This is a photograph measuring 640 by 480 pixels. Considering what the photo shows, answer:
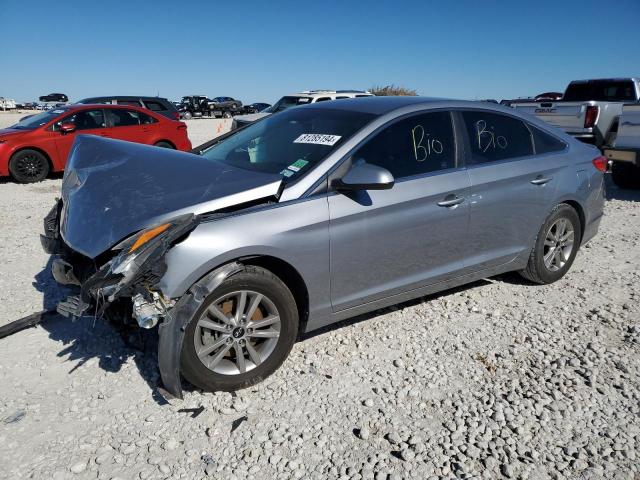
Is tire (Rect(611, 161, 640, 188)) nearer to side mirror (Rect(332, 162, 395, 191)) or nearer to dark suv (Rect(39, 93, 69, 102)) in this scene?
side mirror (Rect(332, 162, 395, 191))

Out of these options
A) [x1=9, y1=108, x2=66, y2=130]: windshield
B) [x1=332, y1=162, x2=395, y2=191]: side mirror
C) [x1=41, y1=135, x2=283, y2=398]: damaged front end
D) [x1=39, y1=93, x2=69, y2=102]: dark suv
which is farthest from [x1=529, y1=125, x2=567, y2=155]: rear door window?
[x1=39, y1=93, x2=69, y2=102]: dark suv

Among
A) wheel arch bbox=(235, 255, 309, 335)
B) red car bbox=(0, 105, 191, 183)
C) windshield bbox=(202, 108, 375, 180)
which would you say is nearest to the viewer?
wheel arch bbox=(235, 255, 309, 335)

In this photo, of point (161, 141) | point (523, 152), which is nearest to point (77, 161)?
point (523, 152)

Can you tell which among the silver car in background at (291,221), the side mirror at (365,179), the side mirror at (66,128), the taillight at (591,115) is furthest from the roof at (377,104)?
the side mirror at (66,128)

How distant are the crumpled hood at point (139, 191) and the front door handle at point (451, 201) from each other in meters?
1.24

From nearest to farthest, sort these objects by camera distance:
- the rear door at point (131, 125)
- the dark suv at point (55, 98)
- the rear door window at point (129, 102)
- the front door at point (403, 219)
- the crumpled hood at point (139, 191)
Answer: the crumpled hood at point (139, 191) < the front door at point (403, 219) < the rear door at point (131, 125) < the rear door window at point (129, 102) < the dark suv at point (55, 98)

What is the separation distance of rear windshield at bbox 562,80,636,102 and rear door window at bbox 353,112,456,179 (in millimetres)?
9160

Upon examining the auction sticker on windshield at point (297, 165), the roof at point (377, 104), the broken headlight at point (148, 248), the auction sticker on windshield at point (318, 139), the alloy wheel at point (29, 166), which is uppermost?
the roof at point (377, 104)

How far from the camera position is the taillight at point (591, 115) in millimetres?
9141

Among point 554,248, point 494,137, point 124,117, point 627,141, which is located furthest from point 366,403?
point 124,117

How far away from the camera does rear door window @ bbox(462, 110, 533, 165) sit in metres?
3.95

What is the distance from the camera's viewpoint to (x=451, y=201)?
367 cm

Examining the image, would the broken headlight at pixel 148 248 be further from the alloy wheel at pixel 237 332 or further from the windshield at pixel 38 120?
the windshield at pixel 38 120

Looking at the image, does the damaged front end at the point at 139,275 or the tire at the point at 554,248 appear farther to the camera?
the tire at the point at 554,248
